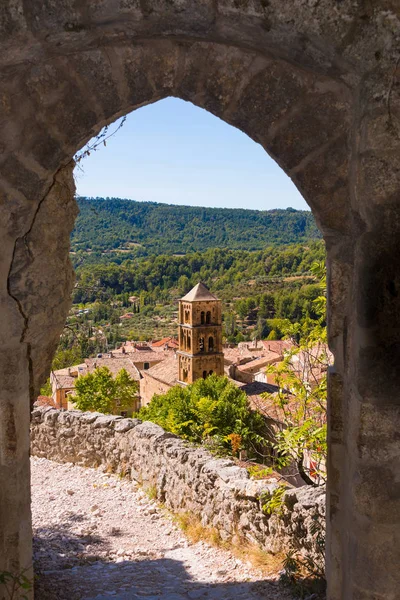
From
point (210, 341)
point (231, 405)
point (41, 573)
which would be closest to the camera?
point (41, 573)

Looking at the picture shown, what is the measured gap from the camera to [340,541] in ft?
7.20

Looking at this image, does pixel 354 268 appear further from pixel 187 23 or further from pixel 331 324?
pixel 187 23

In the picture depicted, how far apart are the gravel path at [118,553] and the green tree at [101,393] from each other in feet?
56.4

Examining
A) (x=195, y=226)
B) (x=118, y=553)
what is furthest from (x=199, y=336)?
(x=195, y=226)

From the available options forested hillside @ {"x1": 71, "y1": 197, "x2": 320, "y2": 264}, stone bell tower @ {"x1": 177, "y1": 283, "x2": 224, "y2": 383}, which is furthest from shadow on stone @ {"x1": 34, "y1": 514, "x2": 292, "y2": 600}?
forested hillside @ {"x1": 71, "y1": 197, "x2": 320, "y2": 264}

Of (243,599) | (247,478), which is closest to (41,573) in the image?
(243,599)

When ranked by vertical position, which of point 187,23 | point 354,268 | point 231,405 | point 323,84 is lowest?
point 231,405

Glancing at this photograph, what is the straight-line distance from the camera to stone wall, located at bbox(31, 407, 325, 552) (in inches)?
168

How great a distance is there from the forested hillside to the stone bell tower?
56.2m

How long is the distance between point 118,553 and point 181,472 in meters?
1.13

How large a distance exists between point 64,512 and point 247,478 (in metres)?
2.13

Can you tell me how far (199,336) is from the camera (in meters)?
44.8

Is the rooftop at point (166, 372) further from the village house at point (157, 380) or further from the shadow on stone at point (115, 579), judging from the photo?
the shadow on stone at point (115, 579)

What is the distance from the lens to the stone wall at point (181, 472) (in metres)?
4.27
